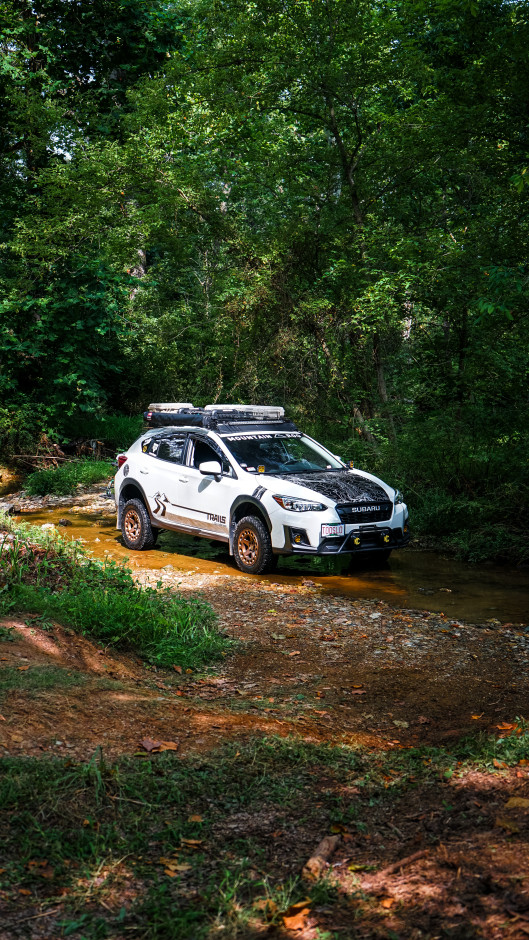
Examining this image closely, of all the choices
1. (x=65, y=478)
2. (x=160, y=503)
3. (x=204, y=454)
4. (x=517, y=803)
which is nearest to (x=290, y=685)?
(x=517, y=803)

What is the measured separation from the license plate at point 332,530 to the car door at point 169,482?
7.58ft

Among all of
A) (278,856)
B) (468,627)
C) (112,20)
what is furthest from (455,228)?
(112,20)

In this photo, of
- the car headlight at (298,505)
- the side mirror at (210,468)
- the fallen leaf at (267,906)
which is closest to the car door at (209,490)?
the side mirror at (210,468)

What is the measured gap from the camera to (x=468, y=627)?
8.05 meters

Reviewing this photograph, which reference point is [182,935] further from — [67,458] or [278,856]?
[67,458]

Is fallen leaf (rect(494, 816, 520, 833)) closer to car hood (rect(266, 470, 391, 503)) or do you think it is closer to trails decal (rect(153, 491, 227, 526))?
car hood (rect(266, 470, 391, 503))

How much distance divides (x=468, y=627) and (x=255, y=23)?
1299 cm

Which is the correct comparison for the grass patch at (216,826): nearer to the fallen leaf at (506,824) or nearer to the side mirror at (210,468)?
the fallen leaf at (506,824)

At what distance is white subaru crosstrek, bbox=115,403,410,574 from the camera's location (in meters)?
10.0

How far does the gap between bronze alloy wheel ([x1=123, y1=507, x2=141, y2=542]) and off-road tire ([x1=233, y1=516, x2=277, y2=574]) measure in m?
2.12

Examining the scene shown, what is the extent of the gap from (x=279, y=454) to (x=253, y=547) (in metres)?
1.54

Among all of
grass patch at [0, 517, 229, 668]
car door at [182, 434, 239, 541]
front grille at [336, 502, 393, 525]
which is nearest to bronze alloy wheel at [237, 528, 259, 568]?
car door at [182, 434, 239, 541]

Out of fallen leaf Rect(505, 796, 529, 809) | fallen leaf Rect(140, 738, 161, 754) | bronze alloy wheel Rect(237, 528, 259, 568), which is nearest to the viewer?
fallen leaf Rect(505, 796, 529, 809)

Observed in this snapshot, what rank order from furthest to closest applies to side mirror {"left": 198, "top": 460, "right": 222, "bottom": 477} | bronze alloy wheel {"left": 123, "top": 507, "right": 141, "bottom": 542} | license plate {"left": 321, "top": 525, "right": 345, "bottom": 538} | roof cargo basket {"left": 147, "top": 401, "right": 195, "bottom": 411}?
roof cargo basket {"left": 147, "top": 401, "right": 195, "bottom": 411} < bronze alloy wheel {"left": 123, "top": 507, "right": 141, "bottom": 542} < side mirror {"left": 198, "top": 460, "right": 222, "bottom": 477} < license plate {"left": 321, "top": 525, "right": 345, "bottom": 538}
